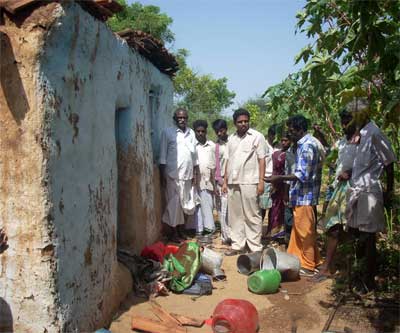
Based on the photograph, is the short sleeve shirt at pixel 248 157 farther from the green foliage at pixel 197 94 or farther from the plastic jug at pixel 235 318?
the green foliage at pixel 197 94

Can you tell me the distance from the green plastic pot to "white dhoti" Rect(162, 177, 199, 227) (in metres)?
2.16

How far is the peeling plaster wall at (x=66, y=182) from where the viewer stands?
109 inches

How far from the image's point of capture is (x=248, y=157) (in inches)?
228

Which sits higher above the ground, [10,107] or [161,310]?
[10,107]

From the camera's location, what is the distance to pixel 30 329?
2.85 metres

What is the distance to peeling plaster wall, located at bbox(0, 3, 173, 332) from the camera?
2762 mm

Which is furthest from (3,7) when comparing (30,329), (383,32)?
(383,32)

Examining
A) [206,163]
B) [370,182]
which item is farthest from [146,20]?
[370,182]

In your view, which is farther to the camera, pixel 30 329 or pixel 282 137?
pixel 282 137

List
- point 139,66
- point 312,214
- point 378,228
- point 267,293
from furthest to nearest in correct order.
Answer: point 139,66
point 312,214
point 267,293
point 378,228

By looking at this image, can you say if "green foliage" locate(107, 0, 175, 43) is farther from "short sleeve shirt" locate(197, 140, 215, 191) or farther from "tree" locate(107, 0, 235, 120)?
"short sleeve shirt" locate(197, 140, 215, 191)

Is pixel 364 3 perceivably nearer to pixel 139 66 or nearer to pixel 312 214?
pixel 312 214

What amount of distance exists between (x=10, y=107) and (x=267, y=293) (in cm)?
328

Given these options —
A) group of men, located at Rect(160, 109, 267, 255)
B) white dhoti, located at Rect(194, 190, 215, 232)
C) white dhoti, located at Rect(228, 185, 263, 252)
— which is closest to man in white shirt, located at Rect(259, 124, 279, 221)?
group of men, located at Rect(160, 109, 267, 255)
